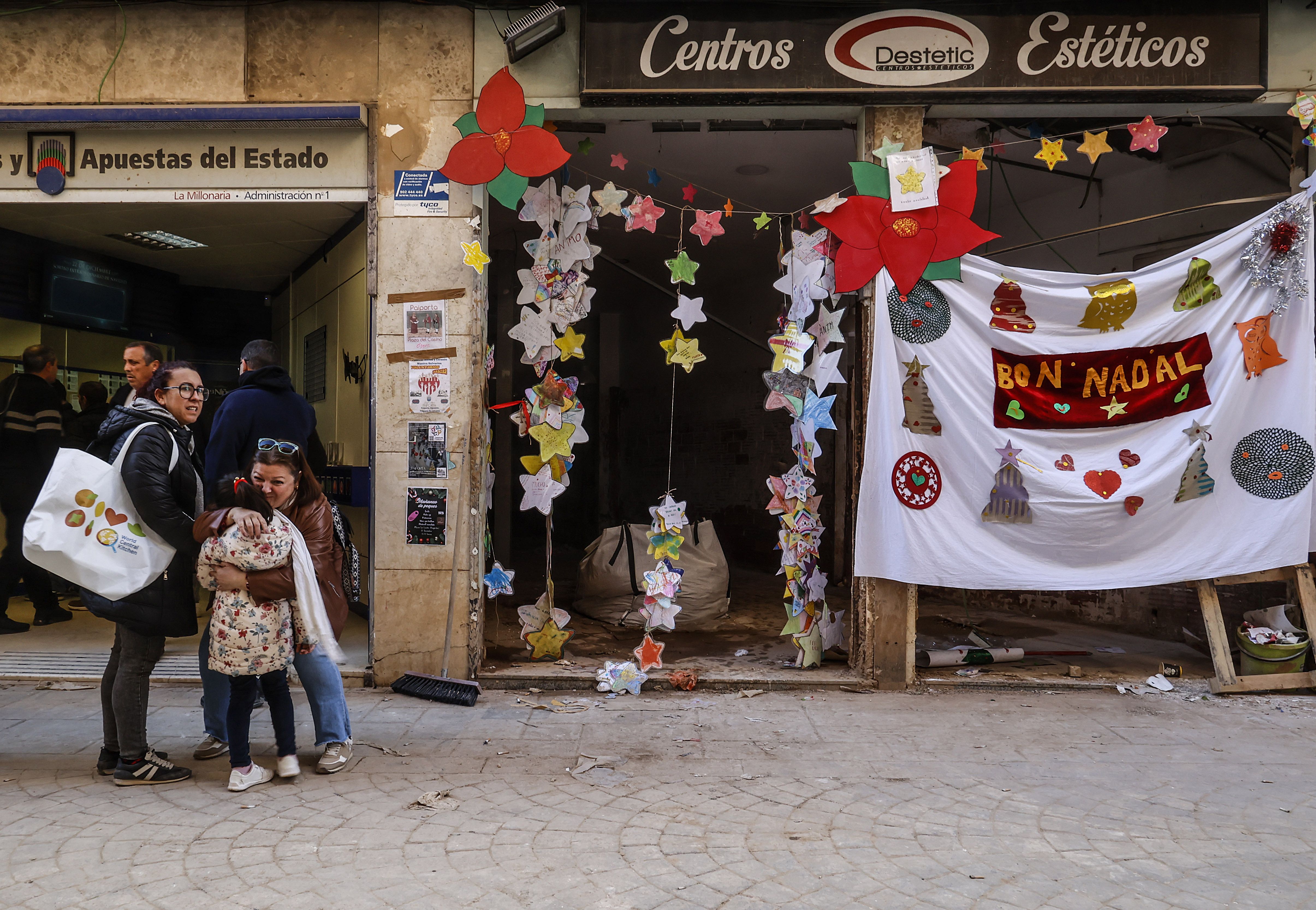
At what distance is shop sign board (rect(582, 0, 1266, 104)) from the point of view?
5.03 metres

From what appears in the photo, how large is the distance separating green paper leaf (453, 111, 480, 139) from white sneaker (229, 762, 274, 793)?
3538 mm

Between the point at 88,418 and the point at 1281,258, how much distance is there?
8334mm

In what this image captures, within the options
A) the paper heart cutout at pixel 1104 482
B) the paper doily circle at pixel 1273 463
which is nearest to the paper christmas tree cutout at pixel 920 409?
the paper heart cutout at pixel 1104 482

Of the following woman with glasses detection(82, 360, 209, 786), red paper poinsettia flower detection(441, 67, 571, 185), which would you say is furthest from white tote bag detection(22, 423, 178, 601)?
red paper poinsettia flower detection(441, 67, 571, 185)

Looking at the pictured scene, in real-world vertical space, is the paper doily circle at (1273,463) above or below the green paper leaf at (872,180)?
below

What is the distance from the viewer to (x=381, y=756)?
399 centimetres

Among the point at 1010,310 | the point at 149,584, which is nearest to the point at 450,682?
the point at 149,584

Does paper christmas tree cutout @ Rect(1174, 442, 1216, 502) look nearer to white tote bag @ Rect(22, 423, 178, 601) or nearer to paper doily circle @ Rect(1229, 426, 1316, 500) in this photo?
paper doily circle @ Rect(1229, 426, 1316, 500)

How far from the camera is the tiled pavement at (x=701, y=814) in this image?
2.76 metres

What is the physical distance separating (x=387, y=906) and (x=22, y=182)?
16.4ft

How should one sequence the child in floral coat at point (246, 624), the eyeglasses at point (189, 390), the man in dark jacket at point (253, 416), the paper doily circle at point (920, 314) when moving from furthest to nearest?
the paper doily circle at point (920, 314)
the man in dark jacket at point (253, 416)
the eyeglasses at point (189, 390)
the child in floral coat at point (246, 624)

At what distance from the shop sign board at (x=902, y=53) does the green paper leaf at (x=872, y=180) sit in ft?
1.37

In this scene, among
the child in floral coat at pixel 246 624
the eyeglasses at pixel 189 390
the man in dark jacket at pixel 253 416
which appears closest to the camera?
the child in floral coat at pixel 246 624

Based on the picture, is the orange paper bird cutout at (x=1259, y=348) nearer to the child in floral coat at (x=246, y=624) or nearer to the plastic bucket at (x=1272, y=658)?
the plastic bucket at (x=1272, y=658)
